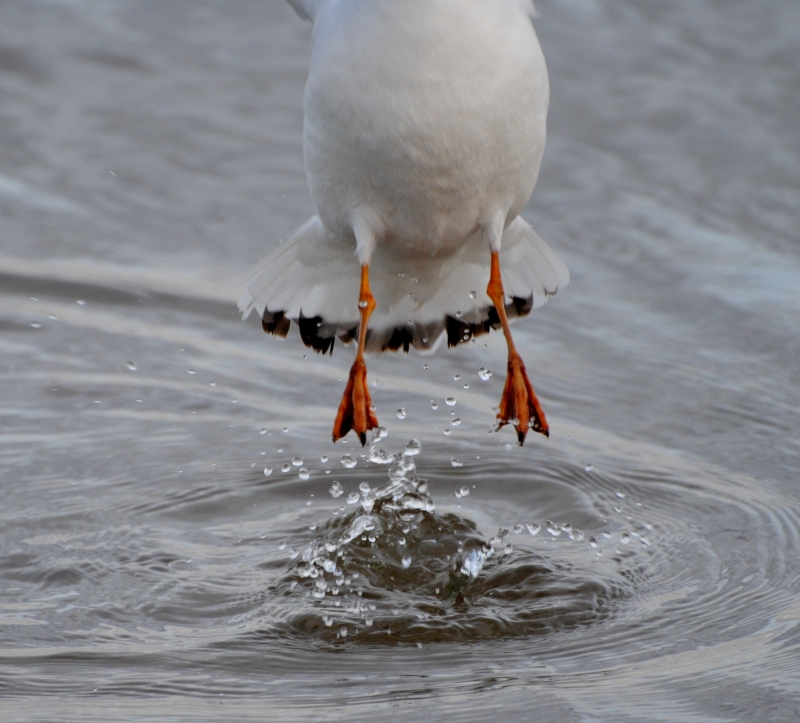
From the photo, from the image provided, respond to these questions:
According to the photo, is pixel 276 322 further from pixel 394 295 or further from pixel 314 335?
pixel 394 295

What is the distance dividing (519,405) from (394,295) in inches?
28.6

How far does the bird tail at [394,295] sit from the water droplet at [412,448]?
1.26 feet

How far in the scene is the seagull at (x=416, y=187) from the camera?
3.78 m

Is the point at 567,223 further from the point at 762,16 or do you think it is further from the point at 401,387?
the point at 762,16

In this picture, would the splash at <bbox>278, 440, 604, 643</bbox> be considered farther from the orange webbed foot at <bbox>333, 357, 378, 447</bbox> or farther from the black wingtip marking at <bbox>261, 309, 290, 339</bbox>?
the black wingtip marking at <bbox>261, 309, 290, 339</bbox>

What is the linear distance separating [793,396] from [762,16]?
4.38 m

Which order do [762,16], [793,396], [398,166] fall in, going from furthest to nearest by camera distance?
[762,16] < [793,396] < [398,166]

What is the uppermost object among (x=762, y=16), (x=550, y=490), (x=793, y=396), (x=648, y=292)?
(x=762, y=16)

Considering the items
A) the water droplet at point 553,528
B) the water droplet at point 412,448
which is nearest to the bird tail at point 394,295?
the water droplet at point 412,448

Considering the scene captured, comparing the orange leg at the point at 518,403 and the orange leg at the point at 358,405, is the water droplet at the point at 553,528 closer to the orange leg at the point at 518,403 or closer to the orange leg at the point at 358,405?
the orange leg at the point at 518,403

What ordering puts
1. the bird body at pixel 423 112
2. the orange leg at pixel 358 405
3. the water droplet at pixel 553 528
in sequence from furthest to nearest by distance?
the water droplet at pixel 553 528
the orange leg at pixel 358 405
the bird body at pixel 423 112

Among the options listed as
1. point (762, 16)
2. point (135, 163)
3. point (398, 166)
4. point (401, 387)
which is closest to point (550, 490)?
point (401, 387)

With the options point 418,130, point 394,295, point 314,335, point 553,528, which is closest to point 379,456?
point 314,335

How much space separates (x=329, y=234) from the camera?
4.54m
